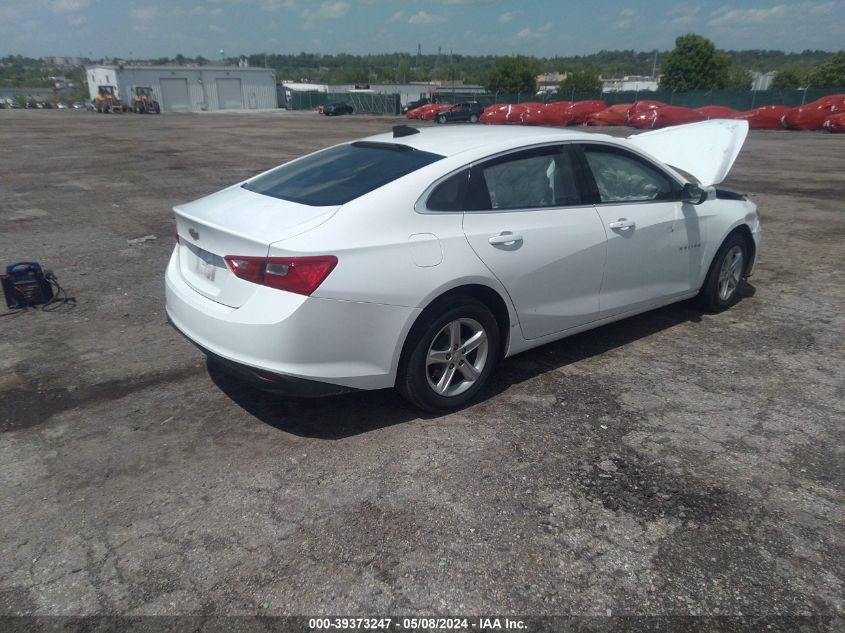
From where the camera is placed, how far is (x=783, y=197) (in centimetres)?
1205

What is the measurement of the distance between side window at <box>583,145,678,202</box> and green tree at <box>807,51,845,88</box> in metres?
85.4

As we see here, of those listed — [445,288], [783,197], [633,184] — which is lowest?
[783,197]

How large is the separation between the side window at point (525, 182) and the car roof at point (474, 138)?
102 mm

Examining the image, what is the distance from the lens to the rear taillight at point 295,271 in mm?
3201

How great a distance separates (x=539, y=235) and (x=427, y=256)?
36.3 inches

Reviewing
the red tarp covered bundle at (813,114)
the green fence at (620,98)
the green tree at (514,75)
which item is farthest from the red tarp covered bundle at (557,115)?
the green tree at (514,75)

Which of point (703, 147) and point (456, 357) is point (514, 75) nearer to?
point (703, 147)

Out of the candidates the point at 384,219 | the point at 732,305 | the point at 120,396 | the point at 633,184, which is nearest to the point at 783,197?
the point at 732,305

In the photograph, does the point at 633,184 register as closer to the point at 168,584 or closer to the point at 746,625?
the point at 746,625

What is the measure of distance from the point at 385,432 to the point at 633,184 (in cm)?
272

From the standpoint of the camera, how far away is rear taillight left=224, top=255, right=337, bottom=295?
320cm

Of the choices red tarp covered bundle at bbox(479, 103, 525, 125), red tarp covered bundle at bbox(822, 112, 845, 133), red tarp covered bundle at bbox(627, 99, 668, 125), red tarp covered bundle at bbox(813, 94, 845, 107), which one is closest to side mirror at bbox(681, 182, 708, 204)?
red tarp covered bundle at bbox(822, 112, 845, 133)

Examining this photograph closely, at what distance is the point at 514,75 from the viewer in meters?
85.2

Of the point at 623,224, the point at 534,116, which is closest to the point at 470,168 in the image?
the point at 623,224
